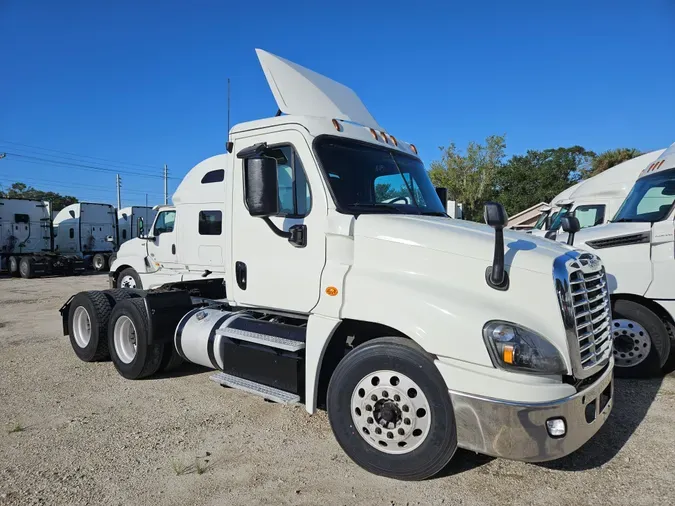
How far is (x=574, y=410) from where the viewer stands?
3029mm

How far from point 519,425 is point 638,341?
371 centimetres

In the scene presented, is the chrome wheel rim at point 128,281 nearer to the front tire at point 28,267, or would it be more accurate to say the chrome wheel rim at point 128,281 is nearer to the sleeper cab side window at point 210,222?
the sleeper cab side window at point 210,222

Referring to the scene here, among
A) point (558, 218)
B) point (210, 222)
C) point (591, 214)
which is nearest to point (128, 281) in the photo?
point (210, 222)

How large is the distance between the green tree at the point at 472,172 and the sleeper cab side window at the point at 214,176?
31317mm

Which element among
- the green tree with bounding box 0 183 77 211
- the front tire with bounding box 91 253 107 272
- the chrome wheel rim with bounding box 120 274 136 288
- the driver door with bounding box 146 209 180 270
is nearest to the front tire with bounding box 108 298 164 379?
the driver door with bounding box 146 209 180 270

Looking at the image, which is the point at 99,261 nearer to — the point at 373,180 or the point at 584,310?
the point at 373,180

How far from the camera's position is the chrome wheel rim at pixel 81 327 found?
6570 millimetres

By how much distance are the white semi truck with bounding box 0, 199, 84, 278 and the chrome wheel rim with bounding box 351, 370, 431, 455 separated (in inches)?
891

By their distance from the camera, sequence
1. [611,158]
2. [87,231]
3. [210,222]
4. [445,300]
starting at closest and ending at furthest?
[445,300]
[210,222]
[87,231]
[611,158]

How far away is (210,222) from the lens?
9117mm

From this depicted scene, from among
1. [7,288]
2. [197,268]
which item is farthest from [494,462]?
[7,288]

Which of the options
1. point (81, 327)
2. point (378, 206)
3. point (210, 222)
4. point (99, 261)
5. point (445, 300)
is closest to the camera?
point (445, 300)

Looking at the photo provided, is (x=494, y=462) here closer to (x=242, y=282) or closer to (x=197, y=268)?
(x=242, y=282)

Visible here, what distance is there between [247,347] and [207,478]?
1.26 meters
